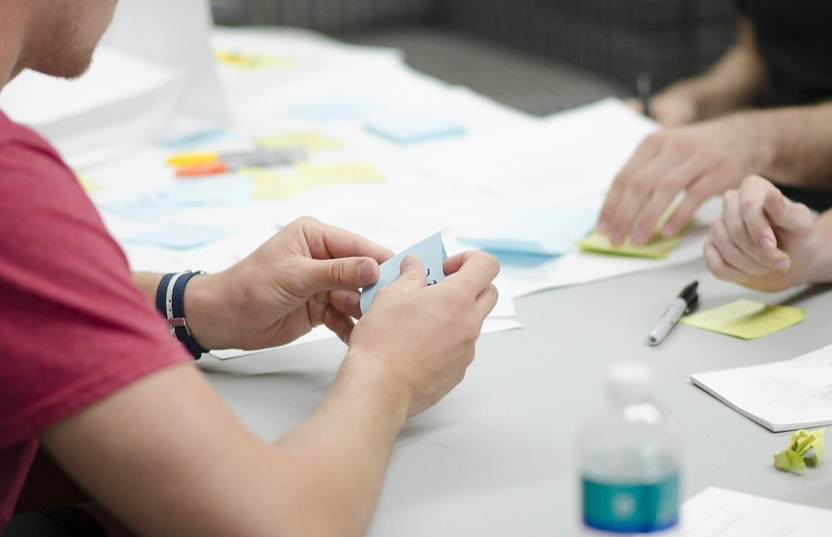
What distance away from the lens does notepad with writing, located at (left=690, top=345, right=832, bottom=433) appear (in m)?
0.89

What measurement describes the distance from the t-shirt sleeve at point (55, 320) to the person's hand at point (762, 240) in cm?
68

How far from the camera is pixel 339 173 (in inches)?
65.2

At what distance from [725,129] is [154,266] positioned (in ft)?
2.79

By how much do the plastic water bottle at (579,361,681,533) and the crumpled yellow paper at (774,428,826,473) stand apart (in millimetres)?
208

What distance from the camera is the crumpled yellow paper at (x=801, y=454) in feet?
2.69

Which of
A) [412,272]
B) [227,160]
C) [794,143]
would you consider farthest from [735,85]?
[412,272]

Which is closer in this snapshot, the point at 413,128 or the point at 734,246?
the point at 734,246

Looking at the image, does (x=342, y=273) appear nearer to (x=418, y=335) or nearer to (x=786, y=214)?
(x=418, y=335)

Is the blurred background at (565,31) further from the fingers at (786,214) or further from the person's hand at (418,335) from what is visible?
the person's hand at (418,335)

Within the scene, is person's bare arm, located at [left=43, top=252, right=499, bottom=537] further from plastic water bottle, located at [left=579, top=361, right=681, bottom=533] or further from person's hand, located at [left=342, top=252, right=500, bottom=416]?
plastic water bottle, located at [left=579, top=361, right=681, bottom=533]

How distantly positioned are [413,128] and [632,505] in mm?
1337

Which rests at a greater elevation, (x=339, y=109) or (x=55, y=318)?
(x=55, y=318)

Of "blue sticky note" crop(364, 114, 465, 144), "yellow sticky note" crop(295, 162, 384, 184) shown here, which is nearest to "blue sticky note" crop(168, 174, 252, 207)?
"yellow sticky note" crop(295, 162, 384, 184)

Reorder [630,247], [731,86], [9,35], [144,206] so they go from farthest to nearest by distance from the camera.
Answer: [731,86]
[144,206]
[630,247]
[9,35]
